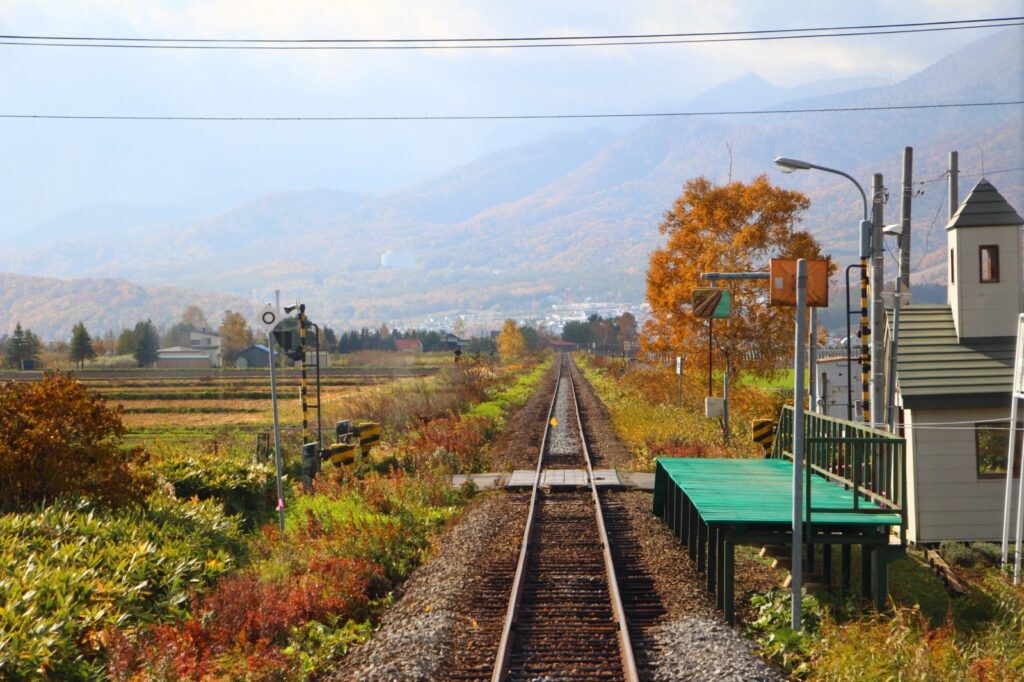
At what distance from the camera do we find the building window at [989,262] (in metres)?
16.0

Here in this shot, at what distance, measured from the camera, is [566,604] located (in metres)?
10.6

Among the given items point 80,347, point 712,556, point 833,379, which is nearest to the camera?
A: point 712,556

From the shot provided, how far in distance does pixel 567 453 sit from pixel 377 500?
992cm

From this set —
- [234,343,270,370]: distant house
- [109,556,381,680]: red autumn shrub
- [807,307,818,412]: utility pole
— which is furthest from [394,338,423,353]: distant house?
[109,556,381,680]: red autumn shrub

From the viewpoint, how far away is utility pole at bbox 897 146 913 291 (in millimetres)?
15828

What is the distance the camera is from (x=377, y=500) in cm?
1582

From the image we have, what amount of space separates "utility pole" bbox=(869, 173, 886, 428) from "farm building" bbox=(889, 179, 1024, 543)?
716 millimetres

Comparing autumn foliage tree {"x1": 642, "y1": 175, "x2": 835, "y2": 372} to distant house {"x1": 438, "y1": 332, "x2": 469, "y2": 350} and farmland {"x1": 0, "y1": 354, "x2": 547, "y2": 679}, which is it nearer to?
farmland {"x1": 0, "y1": 354, "x2": 547, "y2": 679}

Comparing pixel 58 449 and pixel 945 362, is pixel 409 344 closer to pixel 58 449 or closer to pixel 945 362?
pixel 945 362

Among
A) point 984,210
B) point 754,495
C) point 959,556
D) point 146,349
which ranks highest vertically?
point 984,210

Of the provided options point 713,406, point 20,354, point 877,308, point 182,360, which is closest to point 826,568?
point 877,308

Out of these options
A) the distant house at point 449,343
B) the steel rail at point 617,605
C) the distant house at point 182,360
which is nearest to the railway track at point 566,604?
the steel rail at point 617,605

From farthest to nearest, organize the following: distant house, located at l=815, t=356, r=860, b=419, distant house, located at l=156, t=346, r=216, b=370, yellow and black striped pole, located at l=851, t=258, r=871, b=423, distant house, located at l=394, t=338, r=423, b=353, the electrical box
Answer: distant house, located at l=394, t=338, r=423, b=353 → distant house, located at l=156, t=346, r=216, b=370 → distant house, located at l=815, t=356, r=860, b=419 → the electrical box → yellow and black striped pole, located at l=851, t=258, r=871, b=423

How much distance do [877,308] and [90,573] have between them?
11.4 m
